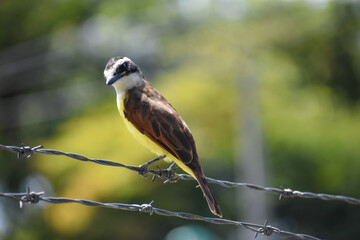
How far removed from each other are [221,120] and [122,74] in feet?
58.8

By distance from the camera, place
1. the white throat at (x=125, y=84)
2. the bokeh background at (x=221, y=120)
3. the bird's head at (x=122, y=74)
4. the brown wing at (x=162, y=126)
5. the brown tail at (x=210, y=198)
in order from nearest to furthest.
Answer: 1. the brown tail at (x=210, y=198)
2. the brown wing at (x=162, y=126)
3. the bird's head at (x=122, y=74)
4. the white throat at (x=125, y=84)
5. the bokeh background at (x=221, y=120)

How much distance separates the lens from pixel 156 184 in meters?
23.8

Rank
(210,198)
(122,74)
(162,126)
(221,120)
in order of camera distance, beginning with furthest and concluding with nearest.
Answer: (221,120) → (122,74) → (162,126) → (210,198)

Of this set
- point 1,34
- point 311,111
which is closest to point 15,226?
point 1,34

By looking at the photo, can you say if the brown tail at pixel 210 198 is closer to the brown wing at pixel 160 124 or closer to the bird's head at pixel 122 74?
the brown wing at pixel 160 124

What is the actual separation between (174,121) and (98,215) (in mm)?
16760

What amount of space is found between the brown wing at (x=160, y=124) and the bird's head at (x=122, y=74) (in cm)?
16

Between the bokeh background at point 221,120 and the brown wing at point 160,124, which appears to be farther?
A: the bokeh background at point 221,120

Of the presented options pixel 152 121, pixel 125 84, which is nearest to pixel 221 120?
pixel 125 84

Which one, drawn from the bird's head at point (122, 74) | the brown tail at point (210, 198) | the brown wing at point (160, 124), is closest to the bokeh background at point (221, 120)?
the bird's head at point (122, 74)

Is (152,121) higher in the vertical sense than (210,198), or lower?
higher

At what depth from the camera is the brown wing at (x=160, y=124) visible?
8078mm

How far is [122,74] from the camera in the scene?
28.7 feet

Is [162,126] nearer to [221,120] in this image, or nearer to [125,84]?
[125,84]
